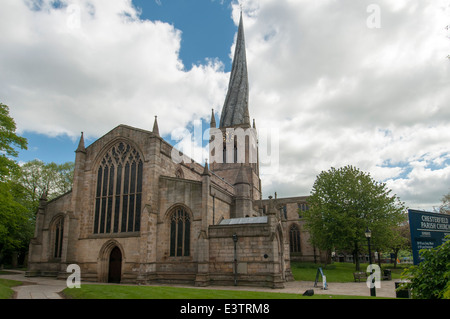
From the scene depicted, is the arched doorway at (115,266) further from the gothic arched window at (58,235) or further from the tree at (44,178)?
the tree at (44,178)

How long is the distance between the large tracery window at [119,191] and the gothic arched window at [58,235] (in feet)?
13.3

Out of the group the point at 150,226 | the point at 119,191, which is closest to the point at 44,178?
the point at 119,191

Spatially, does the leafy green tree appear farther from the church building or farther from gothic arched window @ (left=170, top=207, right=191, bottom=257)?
gothic arched window @ (left=170, top=207, right=191, bottom=257)

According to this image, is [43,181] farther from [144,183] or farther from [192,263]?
[192,263]

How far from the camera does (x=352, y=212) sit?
32156 mm

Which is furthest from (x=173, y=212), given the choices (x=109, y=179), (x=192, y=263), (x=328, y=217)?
(x=328, y=217)

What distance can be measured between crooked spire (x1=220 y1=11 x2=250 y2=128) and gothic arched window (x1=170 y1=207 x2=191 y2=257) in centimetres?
3481

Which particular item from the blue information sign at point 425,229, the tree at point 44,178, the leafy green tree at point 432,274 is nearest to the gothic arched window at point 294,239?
the tree at point 44,178

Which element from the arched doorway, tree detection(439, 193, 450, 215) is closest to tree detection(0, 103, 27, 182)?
the arched doorway

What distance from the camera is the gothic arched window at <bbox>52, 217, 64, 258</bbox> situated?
27609mm

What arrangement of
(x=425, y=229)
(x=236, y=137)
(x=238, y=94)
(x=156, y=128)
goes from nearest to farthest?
(x=425, y=229) → (x=156, y=128) → (x=236, y=137) → (x=238, y=94)

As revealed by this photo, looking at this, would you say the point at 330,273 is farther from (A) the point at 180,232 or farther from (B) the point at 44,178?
(B) the point at 44,178

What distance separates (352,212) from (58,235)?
92.8 ft

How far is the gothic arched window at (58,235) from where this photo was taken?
2761 centimetres
